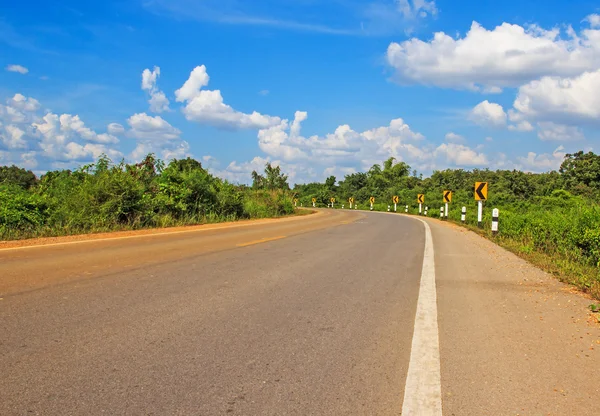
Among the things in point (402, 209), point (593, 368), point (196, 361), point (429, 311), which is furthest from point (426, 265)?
point (402, 209)

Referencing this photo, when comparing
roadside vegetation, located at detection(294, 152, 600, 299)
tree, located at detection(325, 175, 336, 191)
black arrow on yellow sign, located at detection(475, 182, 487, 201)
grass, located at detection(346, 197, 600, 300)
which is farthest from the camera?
tree, located at detection(325, 175, 336, 191)

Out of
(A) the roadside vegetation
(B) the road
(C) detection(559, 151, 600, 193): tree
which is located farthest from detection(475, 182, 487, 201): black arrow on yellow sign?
(C) detection(559, 151, 600, 193): tree

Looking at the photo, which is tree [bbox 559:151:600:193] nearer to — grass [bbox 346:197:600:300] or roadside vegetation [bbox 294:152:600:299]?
roadside vegetation [bbox 294:152:600:299]

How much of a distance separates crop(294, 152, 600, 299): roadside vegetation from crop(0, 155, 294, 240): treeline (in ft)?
43.3

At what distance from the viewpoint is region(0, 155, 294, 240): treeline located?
44.7 feet

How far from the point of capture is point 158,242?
12.5 m

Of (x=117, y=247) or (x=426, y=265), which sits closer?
(x=426, y=265)

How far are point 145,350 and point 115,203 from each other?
13.5 metres

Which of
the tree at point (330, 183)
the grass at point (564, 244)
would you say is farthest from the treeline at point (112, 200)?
the tree at point (330, 183)

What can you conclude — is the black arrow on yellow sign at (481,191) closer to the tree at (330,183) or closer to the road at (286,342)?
the road at (286,342)

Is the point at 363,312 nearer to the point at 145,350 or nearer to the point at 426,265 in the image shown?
the point at 145,350

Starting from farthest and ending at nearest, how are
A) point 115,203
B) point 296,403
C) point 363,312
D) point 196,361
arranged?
point 115,203 < point 363,312 < point 196,361 < point 296,403

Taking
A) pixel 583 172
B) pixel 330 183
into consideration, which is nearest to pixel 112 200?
pixel 583 172

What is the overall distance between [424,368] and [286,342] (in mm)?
1316
